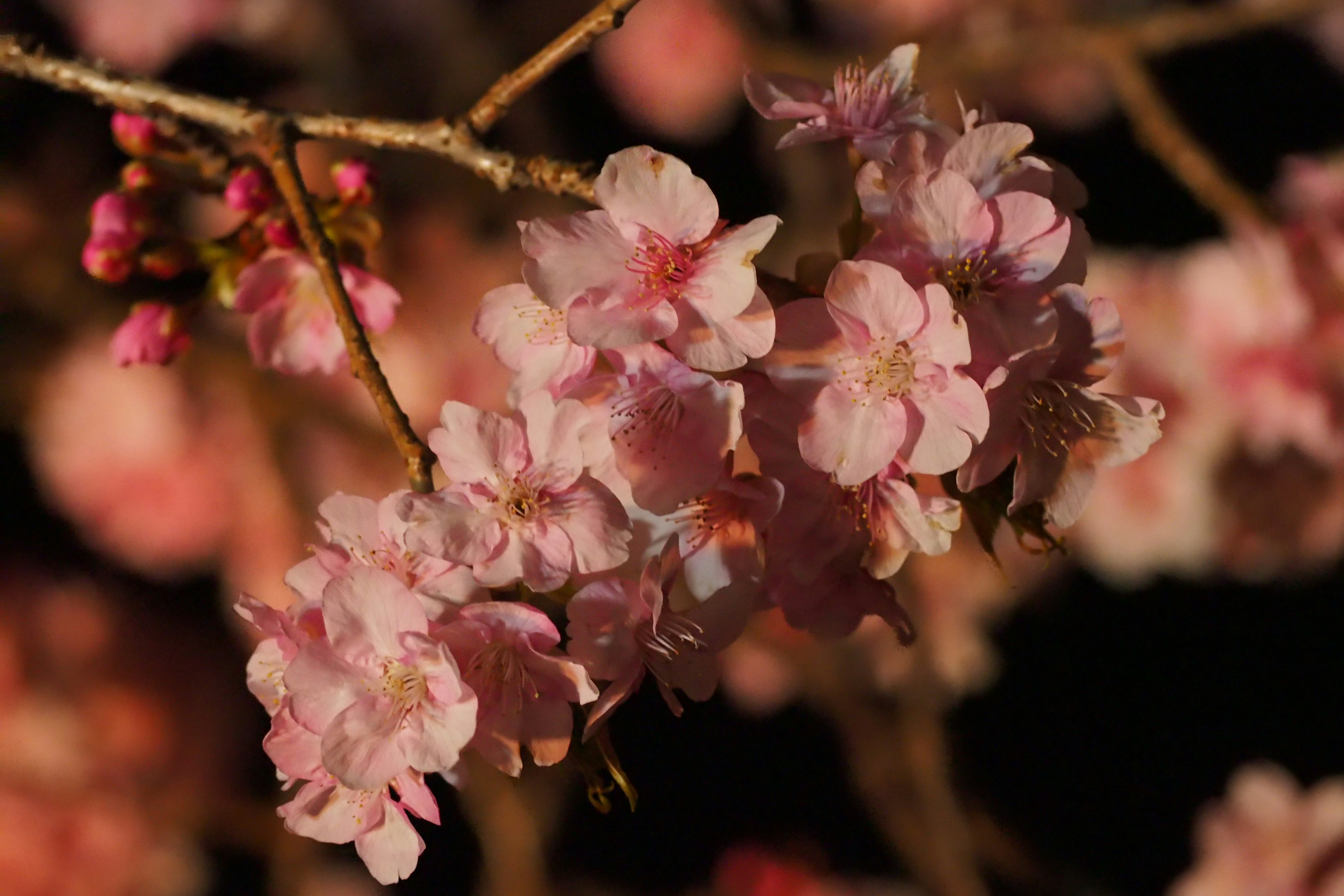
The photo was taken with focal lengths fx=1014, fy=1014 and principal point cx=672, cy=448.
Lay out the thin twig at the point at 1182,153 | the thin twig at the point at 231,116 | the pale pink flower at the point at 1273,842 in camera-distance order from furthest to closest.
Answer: the pale pink flower at the point at 1273,842 → the thin twig at the point at 1182,153 → the thin twig at the point at 231,116

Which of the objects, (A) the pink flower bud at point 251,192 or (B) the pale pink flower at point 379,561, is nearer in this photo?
(B) the pale pink flower at point 379,561

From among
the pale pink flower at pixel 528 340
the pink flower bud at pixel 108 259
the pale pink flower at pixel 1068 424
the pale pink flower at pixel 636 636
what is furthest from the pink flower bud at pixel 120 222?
the pale pink flower at pixel 1068 424

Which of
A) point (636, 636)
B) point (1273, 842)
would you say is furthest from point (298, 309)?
point (1273, 842)

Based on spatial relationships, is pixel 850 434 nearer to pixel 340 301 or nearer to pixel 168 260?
pixel 340 301

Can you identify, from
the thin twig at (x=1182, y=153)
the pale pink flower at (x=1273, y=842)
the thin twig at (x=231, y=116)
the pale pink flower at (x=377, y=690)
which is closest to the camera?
the pale pink flower at (x=377, y=690)

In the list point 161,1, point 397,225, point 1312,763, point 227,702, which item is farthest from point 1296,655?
point 161,1

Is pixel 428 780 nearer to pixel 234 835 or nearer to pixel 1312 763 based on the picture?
pixel 234 835

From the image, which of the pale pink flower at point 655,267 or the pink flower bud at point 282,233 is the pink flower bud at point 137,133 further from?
the pale pink flower at point 655,267
